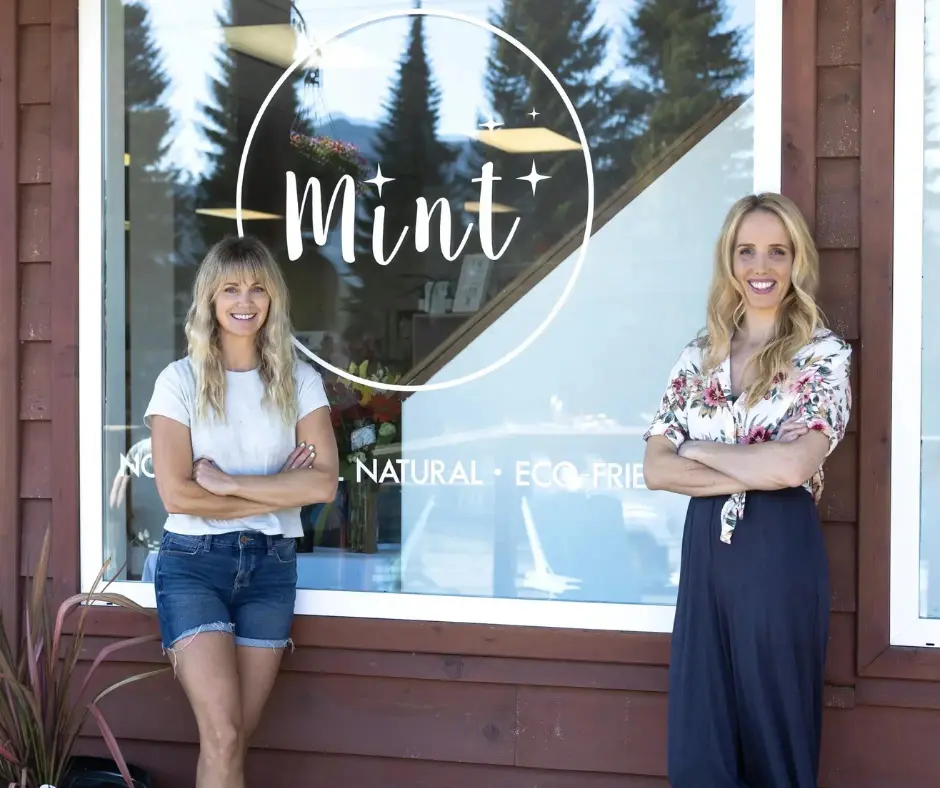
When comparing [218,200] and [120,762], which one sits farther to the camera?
[218,200]

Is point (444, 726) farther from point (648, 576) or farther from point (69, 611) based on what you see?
point (69, 611)

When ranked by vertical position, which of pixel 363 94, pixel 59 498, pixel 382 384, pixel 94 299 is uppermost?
pixel 363 94

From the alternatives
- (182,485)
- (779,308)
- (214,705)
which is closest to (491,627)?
(214,705)

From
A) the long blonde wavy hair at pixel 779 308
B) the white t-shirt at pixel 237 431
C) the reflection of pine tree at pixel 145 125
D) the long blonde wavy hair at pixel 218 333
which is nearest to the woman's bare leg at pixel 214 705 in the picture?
the white t-shirt at pixel 237 431

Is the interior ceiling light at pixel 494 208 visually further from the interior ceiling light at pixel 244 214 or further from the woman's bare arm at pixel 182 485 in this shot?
the woman's bare arm at pixel 182 485

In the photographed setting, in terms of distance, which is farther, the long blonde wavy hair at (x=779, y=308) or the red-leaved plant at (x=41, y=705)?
the red-leaved plant at (x=41, y=705)

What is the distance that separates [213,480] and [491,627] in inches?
34.6

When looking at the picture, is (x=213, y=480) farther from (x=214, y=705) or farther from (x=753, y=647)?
(x=753, y=647)

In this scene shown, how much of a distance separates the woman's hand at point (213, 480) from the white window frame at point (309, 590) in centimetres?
64

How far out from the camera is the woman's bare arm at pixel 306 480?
269 centimetres

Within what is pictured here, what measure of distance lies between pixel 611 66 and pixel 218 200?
125cm

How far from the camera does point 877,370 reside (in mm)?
2824

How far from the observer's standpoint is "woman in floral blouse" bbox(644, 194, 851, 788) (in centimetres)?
238

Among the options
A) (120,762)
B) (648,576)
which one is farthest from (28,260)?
(648,576)
